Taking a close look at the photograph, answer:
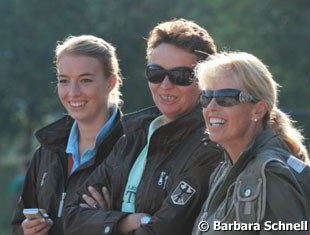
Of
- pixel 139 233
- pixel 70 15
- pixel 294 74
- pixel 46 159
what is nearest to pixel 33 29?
pixel 70 15

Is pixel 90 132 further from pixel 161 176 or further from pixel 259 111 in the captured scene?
pixel 259 111

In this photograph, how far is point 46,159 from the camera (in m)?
4.89

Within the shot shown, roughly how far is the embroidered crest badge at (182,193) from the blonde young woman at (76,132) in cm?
85

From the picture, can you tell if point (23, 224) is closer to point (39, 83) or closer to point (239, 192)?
point (239, 192)

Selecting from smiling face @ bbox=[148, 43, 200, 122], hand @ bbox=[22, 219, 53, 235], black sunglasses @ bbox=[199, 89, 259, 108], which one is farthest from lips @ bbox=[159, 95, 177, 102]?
hand @ bbox=[22, 219, 53, 235]

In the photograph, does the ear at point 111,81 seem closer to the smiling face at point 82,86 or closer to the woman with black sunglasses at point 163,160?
the smiling face at point 82,86

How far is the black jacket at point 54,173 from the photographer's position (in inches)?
185

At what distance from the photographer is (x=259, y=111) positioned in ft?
11.9

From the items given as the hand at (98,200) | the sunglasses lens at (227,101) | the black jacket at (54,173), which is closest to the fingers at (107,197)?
the hand at (98,200)

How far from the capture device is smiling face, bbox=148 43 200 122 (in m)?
4.15

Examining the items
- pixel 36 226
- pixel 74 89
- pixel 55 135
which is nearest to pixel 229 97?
pixel 74 89

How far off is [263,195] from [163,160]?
0.88m

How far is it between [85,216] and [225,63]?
1137mm

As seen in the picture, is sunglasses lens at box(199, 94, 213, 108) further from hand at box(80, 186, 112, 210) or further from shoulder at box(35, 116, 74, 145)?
shoulder at box(35, 116, 74, 145)
